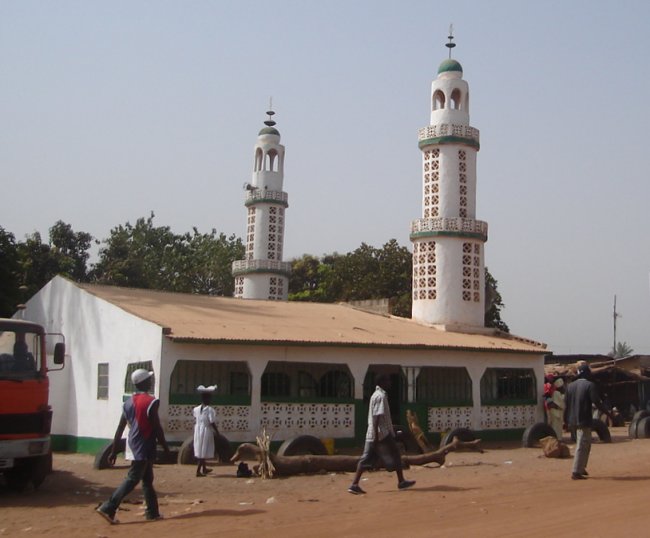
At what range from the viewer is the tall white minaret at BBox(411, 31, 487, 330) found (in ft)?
78.6

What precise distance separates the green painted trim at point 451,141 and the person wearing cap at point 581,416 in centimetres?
1357

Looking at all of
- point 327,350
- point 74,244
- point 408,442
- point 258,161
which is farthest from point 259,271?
point 408,442

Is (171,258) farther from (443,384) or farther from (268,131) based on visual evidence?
(443,384)

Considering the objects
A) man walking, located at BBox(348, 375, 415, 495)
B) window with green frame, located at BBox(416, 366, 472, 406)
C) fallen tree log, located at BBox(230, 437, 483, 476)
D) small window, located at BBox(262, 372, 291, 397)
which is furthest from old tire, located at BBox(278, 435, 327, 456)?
window with green frame, located at BBox(416, 366, 472, 406)

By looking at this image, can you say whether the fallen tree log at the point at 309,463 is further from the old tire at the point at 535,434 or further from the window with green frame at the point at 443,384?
the window with green frame at the point at 443,384

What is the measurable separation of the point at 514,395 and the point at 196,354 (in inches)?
414

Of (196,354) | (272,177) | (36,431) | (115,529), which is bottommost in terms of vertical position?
(115,529)

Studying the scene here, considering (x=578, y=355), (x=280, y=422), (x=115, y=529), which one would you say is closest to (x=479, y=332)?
(x=280, y=422)

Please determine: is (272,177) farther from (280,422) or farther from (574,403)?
(574,403)

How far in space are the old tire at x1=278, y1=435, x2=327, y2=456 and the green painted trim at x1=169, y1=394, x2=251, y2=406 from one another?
87.6 inches

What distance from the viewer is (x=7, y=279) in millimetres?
25391

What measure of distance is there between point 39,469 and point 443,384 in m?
13.4

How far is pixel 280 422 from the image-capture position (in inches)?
687

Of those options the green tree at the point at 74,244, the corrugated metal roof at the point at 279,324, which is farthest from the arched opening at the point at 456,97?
the green tree at the point at 74,244
